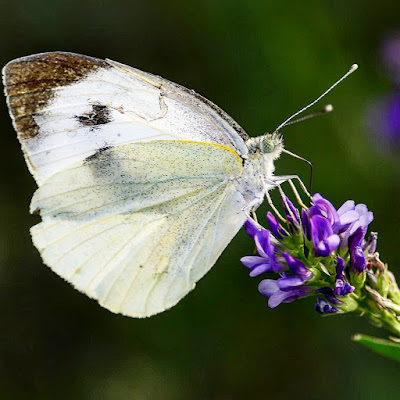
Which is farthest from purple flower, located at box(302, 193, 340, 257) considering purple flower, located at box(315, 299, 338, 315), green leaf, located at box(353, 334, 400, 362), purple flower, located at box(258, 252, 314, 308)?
green leaf, located at box(353, 334, 400, 362)

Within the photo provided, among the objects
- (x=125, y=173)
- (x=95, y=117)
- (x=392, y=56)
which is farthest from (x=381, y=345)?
(x=392, y=56)

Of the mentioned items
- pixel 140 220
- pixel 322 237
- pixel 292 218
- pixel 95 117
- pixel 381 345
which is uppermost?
pixel 95 117

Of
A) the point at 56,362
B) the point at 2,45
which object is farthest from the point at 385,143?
the point at 2,45

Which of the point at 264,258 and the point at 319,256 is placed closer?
the point at 319,256

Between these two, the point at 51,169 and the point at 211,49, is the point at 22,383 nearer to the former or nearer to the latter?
the point at 51,169

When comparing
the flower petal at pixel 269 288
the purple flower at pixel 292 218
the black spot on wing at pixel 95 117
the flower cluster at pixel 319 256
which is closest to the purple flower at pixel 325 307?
the flower cluster at pixel 319 256

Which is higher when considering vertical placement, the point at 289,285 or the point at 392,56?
the point at 392,56

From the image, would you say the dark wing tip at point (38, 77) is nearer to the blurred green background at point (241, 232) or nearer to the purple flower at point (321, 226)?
the purple flower at point (321, 226)

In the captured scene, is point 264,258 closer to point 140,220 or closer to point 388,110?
point 140,220
